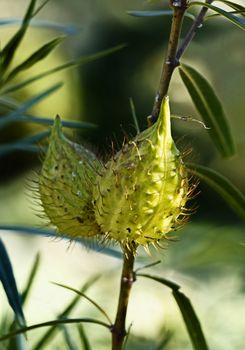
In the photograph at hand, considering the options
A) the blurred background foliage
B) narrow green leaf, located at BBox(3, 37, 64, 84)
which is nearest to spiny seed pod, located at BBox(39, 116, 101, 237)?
narrow green leaf, located at BBox(3, 37, 64, 84)

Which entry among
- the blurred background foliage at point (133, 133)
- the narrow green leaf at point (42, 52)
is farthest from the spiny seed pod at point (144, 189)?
the blurred background foliage at point (133, 133)

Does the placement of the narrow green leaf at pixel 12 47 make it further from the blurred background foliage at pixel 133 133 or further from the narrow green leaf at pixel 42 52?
the blurred background foliage at pixel 133 133

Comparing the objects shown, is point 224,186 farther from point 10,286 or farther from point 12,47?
point 12,47

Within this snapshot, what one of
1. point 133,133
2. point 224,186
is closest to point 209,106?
point 224,186

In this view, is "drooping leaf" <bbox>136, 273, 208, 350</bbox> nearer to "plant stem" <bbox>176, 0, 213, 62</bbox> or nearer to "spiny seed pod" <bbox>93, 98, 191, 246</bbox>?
"spiny seed pod" <bbox>93, 98, 191, 246</bbox>

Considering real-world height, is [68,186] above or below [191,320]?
above

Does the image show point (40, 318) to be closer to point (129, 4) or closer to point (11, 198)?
point (11, 198)
